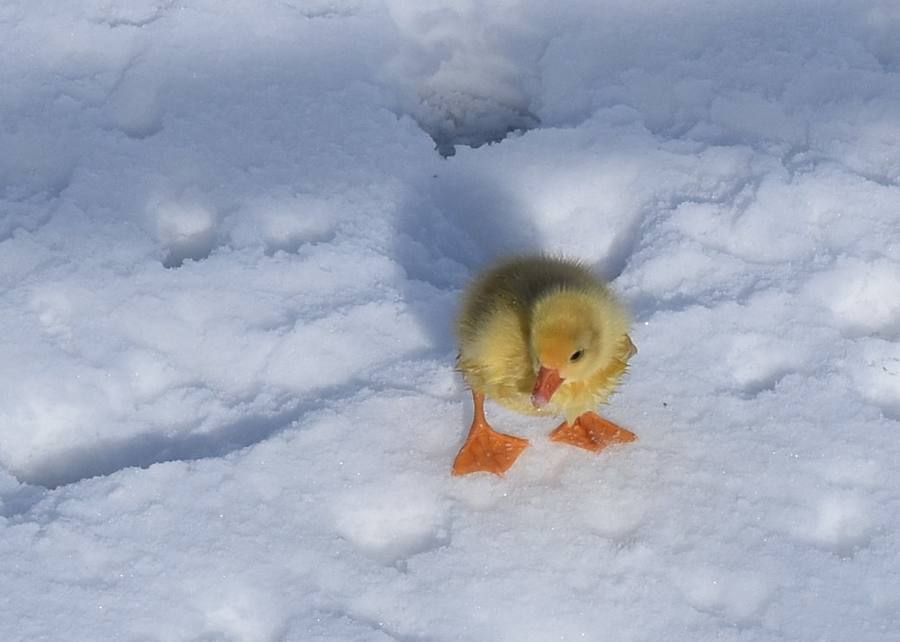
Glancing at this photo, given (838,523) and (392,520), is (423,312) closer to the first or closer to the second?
(392,520)

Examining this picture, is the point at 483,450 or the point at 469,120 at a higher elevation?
the point at 469,120

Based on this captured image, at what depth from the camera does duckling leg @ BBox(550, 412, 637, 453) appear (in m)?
3.62

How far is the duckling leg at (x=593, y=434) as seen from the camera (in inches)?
142

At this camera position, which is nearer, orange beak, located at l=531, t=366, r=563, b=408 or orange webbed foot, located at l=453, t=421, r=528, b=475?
orange beak, located at l=531, t=366, r=563, b=408

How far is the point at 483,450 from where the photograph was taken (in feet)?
11.6

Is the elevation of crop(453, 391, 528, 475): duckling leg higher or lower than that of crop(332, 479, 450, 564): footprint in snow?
higher

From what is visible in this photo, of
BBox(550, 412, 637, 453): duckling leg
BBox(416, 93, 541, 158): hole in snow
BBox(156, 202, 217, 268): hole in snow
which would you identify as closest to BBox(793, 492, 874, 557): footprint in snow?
BBox(550, 412, 637, 453): duckling leg

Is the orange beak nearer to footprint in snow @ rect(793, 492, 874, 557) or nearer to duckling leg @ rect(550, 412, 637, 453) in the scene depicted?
duckling leg @ rect(550, 412, 637, 453)

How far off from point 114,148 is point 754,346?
235 cm

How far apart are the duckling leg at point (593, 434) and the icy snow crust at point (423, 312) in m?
0.04

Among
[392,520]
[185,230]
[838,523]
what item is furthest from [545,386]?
[185,230]

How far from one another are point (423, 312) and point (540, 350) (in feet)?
2.74

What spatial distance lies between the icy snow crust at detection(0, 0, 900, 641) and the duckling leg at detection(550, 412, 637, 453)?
4 centimetres

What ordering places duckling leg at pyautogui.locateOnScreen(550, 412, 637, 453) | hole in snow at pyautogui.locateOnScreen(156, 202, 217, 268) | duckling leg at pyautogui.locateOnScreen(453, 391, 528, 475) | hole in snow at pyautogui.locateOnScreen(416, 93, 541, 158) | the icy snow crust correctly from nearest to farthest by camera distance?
1. the icy snow crust
2. duckling leg at pyautogui.locateOnScreen(453, 391, 528, 475)
3. duckling leg at pyautogui.locateOnScreen(550, 412, 637, 453)
4. hole in snow at pyautogui.locateOnScreen(156, 202, 217, 268)
5. hole in snow at pyautogui.locateOnScreen(416, 93, 541, 158)
